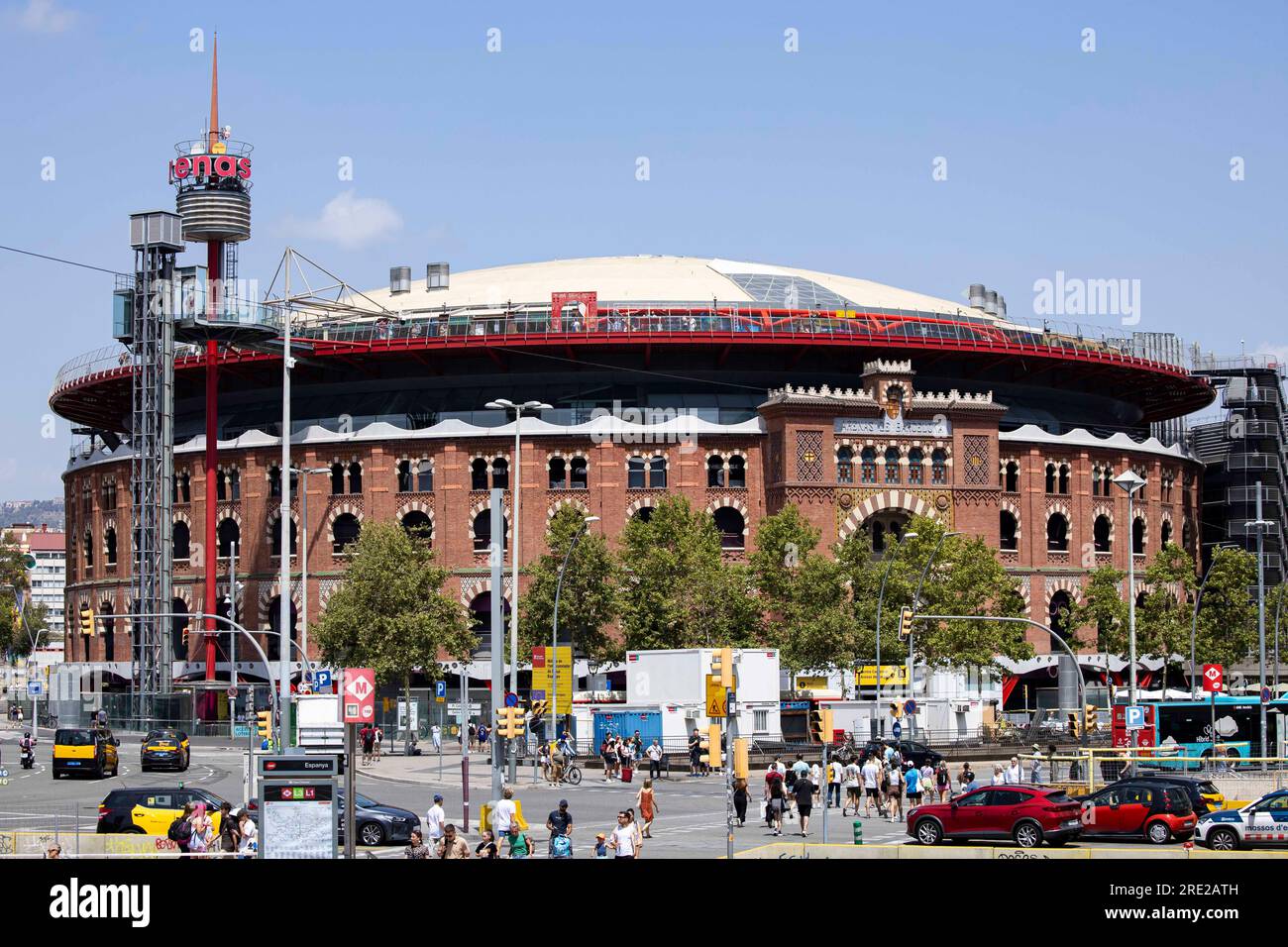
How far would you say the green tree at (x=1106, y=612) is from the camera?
87000 millimetres

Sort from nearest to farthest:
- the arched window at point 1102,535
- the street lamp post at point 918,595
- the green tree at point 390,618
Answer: the street lamp post at point 918,595
the green tree at point 390,618
the arched window at point 1102,535

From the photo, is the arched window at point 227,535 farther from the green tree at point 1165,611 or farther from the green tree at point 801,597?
the green tree at point 1165,611

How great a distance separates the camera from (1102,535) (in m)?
96.9

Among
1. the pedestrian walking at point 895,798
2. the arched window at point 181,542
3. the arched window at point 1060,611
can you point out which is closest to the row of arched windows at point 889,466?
the arched window at point 1060,611

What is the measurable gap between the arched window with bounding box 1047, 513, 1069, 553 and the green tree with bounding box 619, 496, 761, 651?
2327cm

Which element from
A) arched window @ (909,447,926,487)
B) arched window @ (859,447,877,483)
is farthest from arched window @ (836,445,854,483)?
arched window @ (909,447,926,487)

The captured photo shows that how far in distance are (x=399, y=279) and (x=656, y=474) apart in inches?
1041

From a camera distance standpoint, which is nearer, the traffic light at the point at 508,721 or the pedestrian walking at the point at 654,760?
the traffic light at the point at 508,721

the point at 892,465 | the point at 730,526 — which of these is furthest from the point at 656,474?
the point at 892,465

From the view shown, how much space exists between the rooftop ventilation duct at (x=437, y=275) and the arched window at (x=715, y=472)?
23802 millimetres

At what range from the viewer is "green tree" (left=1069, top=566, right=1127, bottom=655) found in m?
87.0

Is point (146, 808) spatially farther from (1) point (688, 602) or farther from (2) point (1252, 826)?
(1) point (688, 602)
